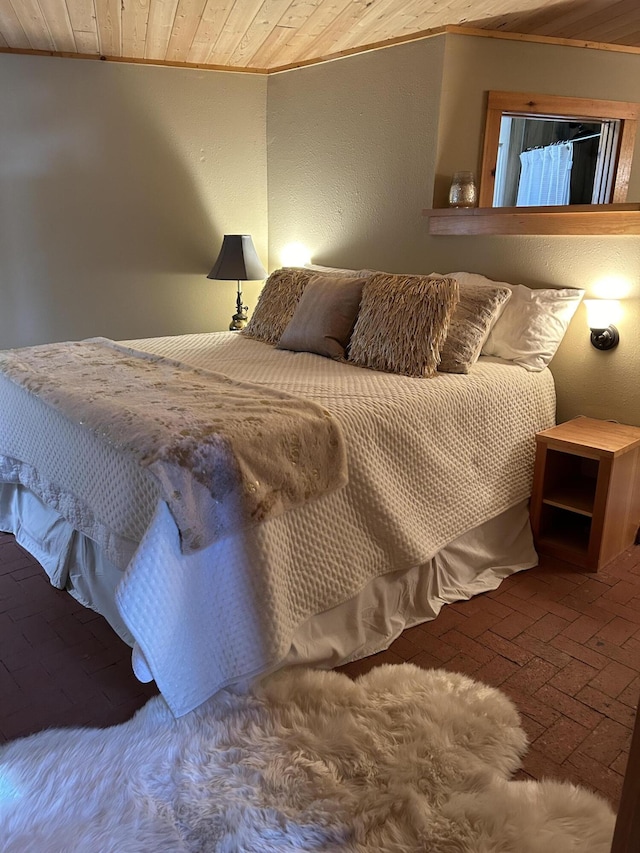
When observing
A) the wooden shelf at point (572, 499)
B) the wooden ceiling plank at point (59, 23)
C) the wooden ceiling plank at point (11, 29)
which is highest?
the wooden ceiling plank at point (59, 23)

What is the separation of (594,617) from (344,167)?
2740 millimetres

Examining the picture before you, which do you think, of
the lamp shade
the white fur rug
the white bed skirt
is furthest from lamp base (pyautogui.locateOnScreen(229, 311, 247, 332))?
the white fur rug

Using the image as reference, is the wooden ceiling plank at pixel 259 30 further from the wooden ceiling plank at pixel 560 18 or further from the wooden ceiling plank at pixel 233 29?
the wooden ceiling plank at pixel 560 18

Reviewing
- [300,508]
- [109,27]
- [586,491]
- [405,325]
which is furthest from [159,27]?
[586,491]

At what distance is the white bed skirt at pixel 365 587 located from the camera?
1.89m

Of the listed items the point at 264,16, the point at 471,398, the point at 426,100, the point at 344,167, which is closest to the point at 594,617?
the point at 471,398

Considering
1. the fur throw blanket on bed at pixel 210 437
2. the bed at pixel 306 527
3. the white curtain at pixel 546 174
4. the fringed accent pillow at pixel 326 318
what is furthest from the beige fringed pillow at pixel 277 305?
the white curtain at pixel 546 174

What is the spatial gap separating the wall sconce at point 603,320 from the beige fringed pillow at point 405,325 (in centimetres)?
61

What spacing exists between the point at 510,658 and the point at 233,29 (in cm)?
320

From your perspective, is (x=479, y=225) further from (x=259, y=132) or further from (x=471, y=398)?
(x=259, y=132)

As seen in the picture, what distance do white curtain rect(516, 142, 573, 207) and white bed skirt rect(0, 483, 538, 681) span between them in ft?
7.72

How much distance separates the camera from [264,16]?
300cm

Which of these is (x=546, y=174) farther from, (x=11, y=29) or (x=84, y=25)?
(x=11, y=29)

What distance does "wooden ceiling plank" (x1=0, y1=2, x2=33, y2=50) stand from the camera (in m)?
2.84
